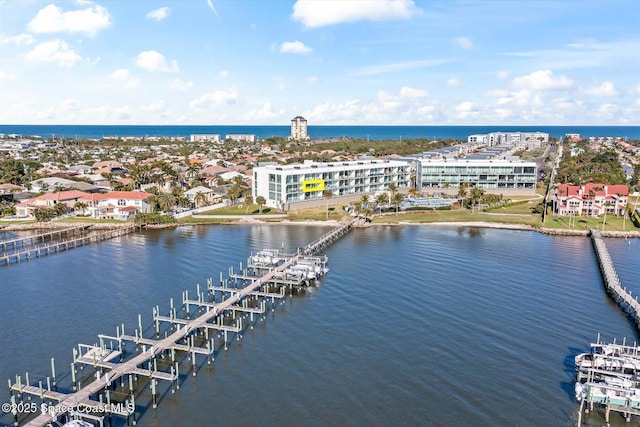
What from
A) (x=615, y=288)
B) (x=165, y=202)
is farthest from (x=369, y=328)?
(x=165, y=202)

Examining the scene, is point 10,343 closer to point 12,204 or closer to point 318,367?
point 318,367

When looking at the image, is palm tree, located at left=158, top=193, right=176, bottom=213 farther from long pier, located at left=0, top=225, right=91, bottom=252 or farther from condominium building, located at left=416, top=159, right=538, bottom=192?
condominium building, located at left=416, top=159, right=538, bottom=192

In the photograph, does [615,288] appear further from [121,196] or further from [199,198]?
[121,196]

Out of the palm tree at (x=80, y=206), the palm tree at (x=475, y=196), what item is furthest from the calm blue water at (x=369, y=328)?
the palm tree at (x=475, y=196)

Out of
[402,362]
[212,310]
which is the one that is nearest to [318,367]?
[402,362]

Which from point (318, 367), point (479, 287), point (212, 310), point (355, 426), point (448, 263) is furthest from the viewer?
point (448, 263)

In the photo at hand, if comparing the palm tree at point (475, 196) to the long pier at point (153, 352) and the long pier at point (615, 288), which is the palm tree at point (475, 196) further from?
the long pier at point (153, 352)
